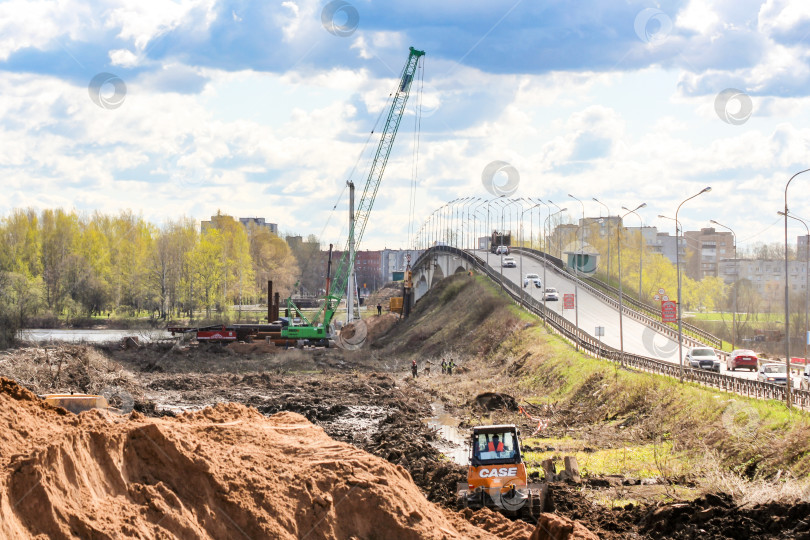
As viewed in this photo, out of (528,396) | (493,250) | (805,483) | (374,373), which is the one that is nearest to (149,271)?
(493,250)

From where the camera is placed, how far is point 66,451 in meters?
15.8

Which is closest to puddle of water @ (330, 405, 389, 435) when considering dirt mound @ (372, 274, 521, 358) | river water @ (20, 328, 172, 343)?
dirt mound @ (372, 274, 521, 358)

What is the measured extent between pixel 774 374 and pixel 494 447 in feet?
94.9

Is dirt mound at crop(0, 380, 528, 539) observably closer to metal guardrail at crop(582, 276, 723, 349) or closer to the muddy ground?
the muddy ground

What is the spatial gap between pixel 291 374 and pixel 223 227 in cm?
8820

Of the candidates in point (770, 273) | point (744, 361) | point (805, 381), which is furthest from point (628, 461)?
point (770, 273)

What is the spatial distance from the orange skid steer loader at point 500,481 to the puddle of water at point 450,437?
1031 centimetres

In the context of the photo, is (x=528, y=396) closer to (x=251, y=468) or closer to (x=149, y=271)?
(x=251, y=468)

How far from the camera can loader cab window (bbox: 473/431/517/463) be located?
931 inches

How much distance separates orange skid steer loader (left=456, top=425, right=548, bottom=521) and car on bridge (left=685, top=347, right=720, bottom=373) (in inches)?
1278

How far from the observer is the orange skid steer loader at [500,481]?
22875mm

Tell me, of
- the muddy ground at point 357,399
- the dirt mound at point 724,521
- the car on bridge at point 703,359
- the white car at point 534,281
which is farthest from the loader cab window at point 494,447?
the white car at point 534,281

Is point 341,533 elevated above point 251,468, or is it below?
below

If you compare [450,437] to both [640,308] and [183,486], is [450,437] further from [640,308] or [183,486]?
[640,308]
